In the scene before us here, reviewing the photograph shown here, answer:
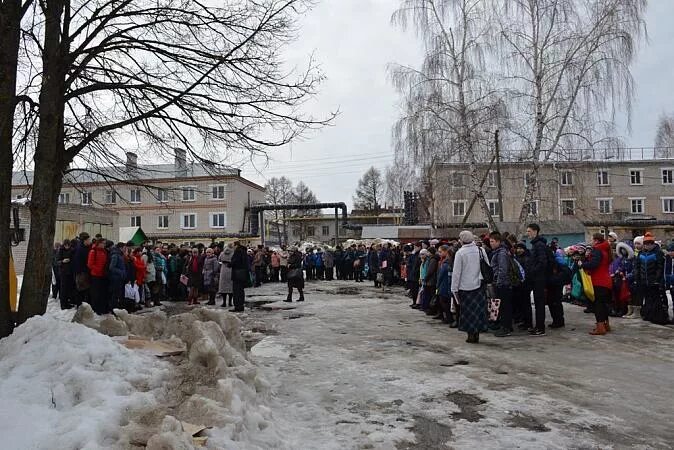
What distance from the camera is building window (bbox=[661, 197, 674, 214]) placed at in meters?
50.4

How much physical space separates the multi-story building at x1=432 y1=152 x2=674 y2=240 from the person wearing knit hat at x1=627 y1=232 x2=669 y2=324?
1271 centimetres

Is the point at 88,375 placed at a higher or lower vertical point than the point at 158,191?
lower

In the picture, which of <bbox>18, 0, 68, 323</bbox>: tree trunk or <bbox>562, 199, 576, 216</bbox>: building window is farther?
<bbox>562, 199, 576, 216</bbox>: building window

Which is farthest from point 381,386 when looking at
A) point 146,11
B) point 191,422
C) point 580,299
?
point 580,299

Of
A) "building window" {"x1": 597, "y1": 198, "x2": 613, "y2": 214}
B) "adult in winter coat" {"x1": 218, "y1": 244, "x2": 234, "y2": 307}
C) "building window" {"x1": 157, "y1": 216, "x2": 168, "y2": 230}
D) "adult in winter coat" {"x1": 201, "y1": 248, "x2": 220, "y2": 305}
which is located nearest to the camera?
"adult in winter coat" {"x1": 218, "y1": 244, "x2": 234, "y2": 307}

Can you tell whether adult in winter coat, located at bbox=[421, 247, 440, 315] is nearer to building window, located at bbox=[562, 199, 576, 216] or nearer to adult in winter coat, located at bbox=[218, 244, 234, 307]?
adult in winter coat, located at bbox=[218, 244, 234, 307]

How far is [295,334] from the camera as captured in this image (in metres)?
9.56

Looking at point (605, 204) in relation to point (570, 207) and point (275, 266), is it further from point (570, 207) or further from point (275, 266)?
point (275, 266)

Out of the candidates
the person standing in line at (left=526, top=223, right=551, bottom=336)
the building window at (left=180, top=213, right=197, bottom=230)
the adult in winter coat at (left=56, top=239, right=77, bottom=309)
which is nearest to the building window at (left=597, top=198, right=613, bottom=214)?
the building window at (left=180, top=213, right=197, bottom=230)

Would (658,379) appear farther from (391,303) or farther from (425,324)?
(391,303)

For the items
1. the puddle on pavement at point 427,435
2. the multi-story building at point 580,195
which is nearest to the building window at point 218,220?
the multi-story building at point 580,195

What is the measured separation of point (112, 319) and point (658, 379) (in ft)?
22.5

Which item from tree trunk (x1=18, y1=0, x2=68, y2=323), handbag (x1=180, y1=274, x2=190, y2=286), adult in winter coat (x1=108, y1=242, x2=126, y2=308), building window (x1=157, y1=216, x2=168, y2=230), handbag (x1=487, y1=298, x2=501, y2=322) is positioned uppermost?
building window (x1=157, y1=216, x2=168, y2=230)

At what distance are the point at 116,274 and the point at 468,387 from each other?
834 cm
